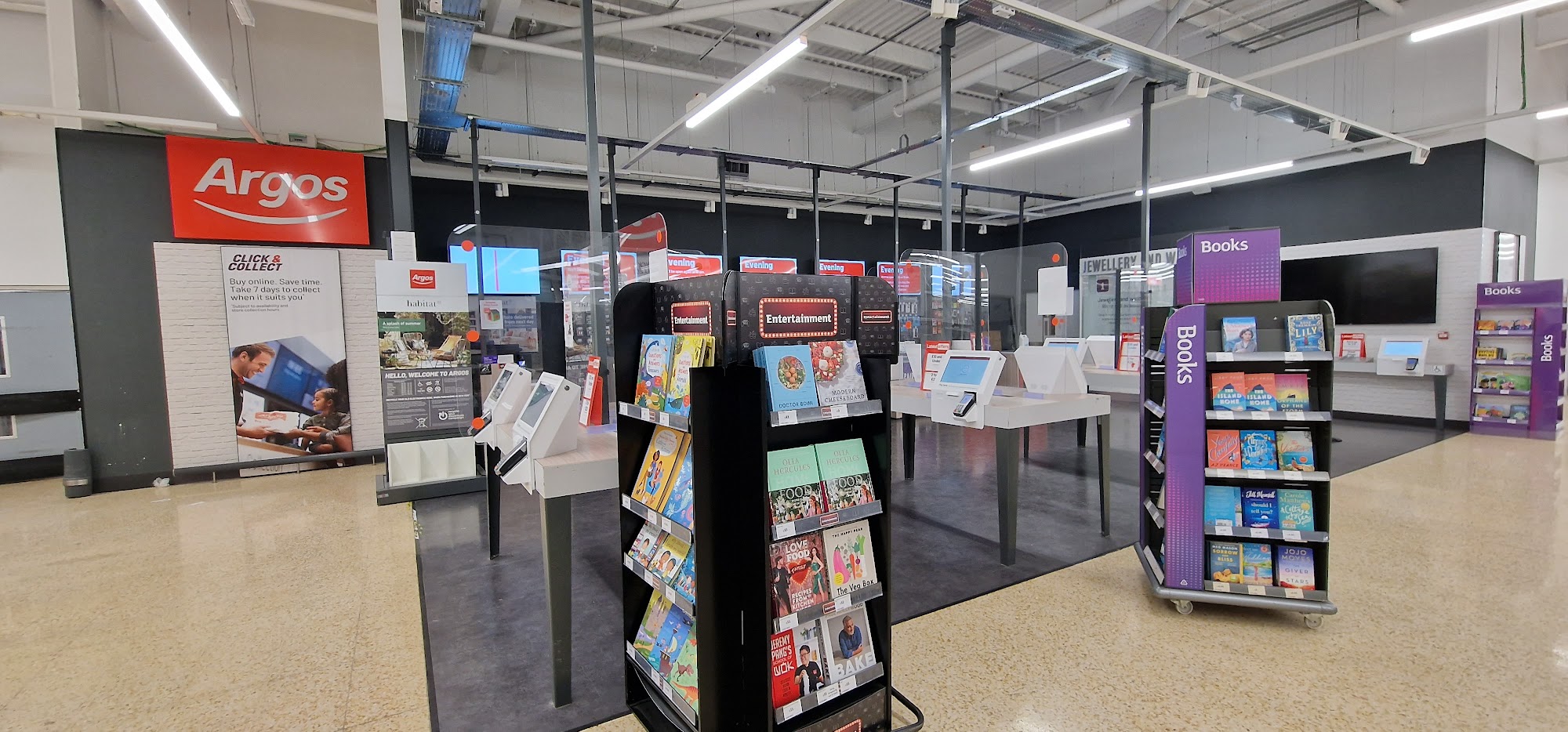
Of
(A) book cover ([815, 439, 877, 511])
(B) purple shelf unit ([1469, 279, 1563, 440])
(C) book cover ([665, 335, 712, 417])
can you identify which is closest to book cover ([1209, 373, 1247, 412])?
(A) book cover ([815, 439, 877, 511])

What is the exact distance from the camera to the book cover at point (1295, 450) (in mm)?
3002

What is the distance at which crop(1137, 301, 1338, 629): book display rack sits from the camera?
2988mm

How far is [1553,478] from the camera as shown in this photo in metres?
5.54

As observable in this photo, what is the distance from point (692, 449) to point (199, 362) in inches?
289

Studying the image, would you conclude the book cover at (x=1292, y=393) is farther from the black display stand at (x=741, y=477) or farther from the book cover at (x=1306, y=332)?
the black display stand at (x=741, y=477)

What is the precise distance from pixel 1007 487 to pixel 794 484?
2.23 m

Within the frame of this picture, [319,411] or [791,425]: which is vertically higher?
[791,425]

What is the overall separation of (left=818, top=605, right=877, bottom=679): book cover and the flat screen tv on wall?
945 centimetres

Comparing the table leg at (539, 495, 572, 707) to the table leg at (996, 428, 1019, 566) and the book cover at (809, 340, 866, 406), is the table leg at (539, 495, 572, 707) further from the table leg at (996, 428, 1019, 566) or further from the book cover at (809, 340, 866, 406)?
the table leg at (996, 428, 1019, 566)

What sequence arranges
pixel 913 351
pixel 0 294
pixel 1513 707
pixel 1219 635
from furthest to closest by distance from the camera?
pixel 913 351, pixel 0 294, pixel 1219 635, pixel 1513 707

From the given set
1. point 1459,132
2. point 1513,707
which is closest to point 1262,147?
point 1459,132

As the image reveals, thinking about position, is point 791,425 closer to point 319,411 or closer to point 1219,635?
point 1219,635

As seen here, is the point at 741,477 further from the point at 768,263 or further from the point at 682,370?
the point at 768,263

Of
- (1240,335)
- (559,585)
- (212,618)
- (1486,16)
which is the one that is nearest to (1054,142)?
(1486,16)
